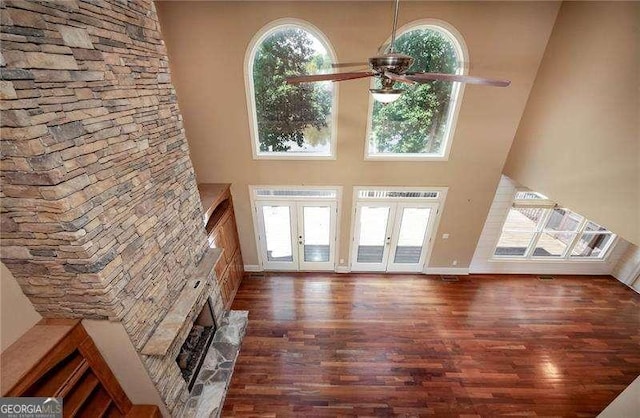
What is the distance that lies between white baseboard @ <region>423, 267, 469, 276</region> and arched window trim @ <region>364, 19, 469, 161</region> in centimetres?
260

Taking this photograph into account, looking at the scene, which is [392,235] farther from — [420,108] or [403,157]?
[420,108]

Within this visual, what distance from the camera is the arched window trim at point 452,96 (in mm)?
3771

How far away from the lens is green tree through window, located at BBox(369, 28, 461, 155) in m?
3.97

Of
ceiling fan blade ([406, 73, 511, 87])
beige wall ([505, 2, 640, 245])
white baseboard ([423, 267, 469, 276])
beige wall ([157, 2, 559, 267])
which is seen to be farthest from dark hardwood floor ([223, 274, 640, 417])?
ceiling fan blade ([406, 73, 511, 87])

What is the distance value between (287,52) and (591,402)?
22.6 feet

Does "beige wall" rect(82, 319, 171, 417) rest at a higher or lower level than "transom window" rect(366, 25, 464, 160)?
lower

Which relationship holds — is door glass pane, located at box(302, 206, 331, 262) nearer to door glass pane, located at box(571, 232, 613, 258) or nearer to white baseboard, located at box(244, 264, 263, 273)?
white baseboard, located at box(244, 264, 263, 273)

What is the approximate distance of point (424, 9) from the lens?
12.0ft

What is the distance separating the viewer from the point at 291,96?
14.2ft

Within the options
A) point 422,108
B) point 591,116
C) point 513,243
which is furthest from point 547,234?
point 422,108

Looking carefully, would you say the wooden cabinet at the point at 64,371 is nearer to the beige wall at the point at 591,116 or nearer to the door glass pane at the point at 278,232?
the door glass pane at the point at 278,232

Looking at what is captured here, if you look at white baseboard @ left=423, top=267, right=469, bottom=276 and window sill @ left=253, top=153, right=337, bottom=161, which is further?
white baseboard @ left=423, top=267, right=469, bottom=276

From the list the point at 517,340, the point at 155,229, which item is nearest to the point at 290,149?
the point at 155,229

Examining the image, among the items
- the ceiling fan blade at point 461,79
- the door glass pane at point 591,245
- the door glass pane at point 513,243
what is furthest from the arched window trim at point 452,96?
the door glass pane at point 591,245
